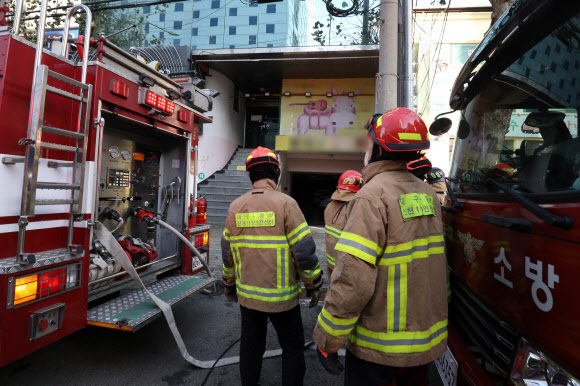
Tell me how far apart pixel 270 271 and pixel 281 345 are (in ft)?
1.88

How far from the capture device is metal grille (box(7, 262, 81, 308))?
2.11 m

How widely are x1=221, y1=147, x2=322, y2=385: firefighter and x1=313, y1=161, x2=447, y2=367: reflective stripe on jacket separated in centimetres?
81

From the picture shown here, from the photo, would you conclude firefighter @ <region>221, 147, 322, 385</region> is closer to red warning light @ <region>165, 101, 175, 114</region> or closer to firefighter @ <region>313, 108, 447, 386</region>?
firefighter @ <region>313, 108, 447, 386</region>

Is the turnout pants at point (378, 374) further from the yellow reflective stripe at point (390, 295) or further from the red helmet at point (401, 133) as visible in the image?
the red helmet at point (401, 133)

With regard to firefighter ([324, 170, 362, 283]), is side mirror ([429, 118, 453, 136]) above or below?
above

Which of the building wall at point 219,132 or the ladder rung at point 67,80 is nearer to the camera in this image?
the ladder rung at point 67,80

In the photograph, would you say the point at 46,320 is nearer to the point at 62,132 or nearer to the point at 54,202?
the point at 54,202

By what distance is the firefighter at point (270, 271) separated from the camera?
7.59ft

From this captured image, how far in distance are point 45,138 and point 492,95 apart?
3155mm

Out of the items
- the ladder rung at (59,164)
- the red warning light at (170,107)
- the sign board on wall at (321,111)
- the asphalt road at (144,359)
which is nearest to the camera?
the ladder rung at (59,164)

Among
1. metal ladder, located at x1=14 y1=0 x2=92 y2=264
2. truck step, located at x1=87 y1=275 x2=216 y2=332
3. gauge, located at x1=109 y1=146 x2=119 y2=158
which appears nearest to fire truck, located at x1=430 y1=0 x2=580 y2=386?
truck step, located at x1=87 y1=275 x2=216 y2=332

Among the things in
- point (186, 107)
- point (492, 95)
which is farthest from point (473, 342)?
point (186, 107)

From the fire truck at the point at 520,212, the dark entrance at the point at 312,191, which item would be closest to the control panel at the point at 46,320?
the fire truck at the point at 520,212

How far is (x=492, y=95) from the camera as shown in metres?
2.08
